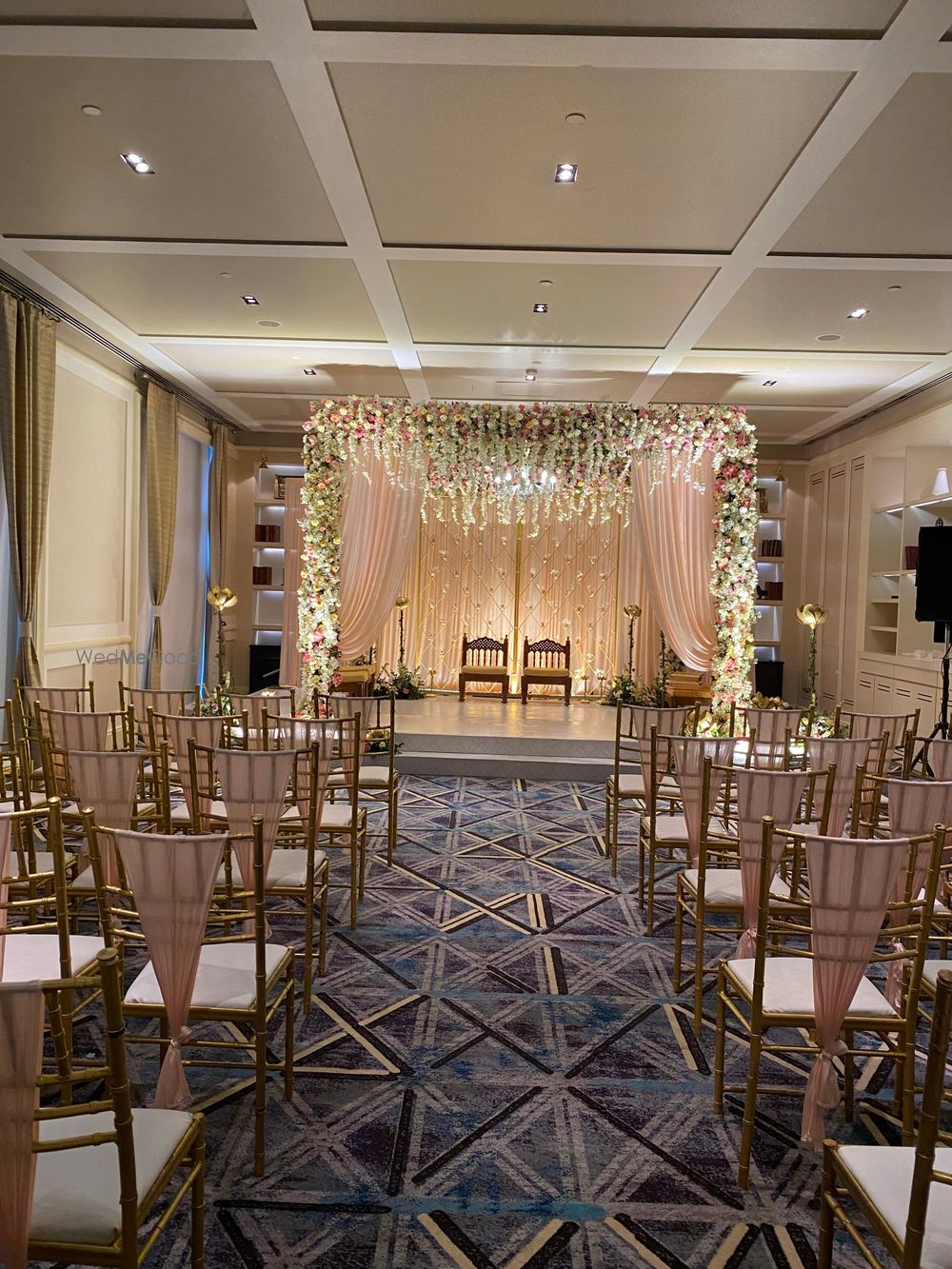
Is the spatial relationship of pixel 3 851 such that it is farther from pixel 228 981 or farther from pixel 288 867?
pixel 288 867

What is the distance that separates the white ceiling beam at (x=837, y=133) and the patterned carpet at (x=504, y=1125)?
11.1ft

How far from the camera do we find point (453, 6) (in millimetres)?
2916

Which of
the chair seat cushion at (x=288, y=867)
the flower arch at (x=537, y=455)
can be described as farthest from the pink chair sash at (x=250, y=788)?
the flower arch at (x=537, y=455)

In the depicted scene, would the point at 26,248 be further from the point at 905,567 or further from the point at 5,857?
the point at 905,567

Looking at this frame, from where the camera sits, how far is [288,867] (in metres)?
3.37

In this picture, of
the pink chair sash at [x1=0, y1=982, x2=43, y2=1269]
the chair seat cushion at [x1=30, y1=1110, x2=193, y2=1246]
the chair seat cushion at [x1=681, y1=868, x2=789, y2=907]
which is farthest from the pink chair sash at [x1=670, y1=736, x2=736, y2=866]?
the pink chair sash at [x1=0, y1=982, x2=43, y2=1269]

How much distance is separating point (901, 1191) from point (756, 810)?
150cm

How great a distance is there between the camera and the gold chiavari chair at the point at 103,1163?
131cm

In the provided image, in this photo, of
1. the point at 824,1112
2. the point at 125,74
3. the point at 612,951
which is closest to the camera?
the point at 824,1112

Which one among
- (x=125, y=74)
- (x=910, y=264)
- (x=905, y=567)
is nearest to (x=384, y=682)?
(x=905, y=567)

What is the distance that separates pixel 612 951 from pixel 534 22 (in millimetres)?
3484

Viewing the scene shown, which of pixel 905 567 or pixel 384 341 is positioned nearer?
pixel 384 341

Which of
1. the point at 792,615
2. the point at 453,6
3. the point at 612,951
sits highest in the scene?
the point at 453,6

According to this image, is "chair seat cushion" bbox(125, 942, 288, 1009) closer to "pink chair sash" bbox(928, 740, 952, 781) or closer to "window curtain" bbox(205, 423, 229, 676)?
"pink chair sash" bbox(928, 740, 952, 781)
